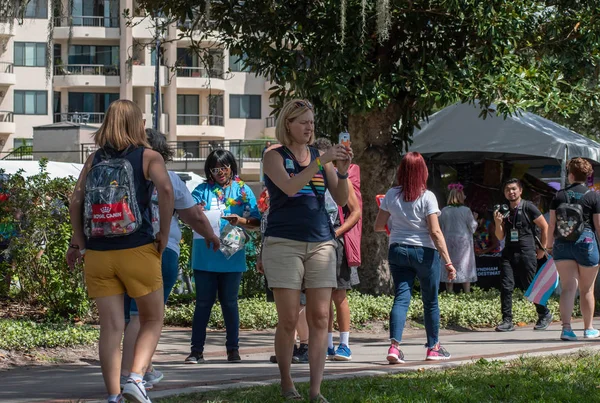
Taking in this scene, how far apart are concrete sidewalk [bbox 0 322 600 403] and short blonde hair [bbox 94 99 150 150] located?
1738 mm

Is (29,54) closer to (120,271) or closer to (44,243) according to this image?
(44,243)

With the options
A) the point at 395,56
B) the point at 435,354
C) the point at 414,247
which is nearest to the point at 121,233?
the point at 414,247

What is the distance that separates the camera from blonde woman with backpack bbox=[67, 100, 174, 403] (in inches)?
241

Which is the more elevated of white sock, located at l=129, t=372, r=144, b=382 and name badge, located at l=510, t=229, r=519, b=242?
name badge, located at l=510, t=229, r=519, b=242

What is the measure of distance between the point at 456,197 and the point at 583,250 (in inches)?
220

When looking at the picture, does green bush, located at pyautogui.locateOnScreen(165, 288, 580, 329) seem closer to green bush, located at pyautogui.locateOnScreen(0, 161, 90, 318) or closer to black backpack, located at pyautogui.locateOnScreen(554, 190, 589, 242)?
green bush, located at pyautogui.locateOnScreen(0, 161, 90, 318)

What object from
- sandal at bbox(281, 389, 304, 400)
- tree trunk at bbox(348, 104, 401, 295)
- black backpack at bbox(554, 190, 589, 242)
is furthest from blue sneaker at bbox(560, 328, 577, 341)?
sandal at bbox(281, 389, 304, 400)

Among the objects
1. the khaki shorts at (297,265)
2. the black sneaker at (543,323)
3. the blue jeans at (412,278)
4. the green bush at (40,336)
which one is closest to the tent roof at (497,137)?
the black sneaker at (543,323)

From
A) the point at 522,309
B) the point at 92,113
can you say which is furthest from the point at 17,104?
the point at 522,309

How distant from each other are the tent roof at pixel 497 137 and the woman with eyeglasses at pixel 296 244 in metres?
9.50

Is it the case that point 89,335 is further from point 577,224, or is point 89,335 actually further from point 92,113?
A: point 92,113

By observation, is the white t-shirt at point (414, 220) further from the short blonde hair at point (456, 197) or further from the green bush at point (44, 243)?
the short blonde hair at point (456, 197)

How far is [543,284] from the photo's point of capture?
12266mm

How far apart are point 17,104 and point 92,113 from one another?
404 centimetres
